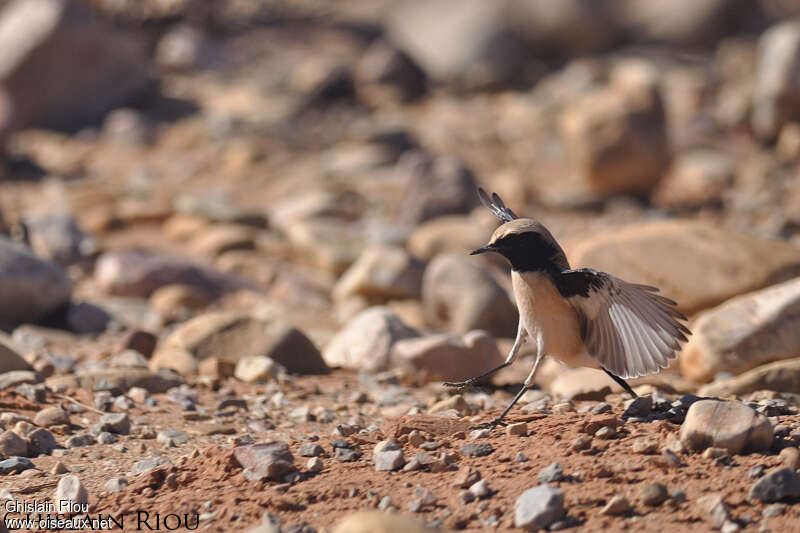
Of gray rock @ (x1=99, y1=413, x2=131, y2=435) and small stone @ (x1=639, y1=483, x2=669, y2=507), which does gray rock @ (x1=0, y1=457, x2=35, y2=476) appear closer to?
gray rock @ (x1=99, y1=413, x2=131, y2=435)

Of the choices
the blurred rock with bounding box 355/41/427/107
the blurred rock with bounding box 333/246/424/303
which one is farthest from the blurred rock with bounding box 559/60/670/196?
the blurred rock with bounding box 355/41/427/107

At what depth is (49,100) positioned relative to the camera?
1335 centimetres

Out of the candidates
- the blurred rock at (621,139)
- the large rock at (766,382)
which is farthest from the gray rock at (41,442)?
the blurred rock at (621,139)

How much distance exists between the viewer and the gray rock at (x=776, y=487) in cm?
315

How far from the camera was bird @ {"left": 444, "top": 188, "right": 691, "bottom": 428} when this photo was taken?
3746 millimetres

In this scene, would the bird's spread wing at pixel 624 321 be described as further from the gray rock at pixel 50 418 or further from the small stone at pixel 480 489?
the gray rock at pixel 50 418

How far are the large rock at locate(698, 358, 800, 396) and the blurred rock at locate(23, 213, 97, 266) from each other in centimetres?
556

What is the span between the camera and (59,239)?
8.58 metres

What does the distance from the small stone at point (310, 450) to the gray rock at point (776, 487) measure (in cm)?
151

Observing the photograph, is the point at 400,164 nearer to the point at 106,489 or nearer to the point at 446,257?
the point at 446,257

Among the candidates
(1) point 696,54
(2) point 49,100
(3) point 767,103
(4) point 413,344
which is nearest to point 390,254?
(4) point 413,344

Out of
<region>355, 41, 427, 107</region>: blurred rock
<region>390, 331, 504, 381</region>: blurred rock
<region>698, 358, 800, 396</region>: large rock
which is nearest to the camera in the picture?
<region>698, 358, 800, 396</region>: large rock

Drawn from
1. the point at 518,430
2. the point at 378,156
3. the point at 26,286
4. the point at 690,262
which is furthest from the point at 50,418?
the point at 378,156

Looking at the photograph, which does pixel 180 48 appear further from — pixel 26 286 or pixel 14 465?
pixel 14 465
